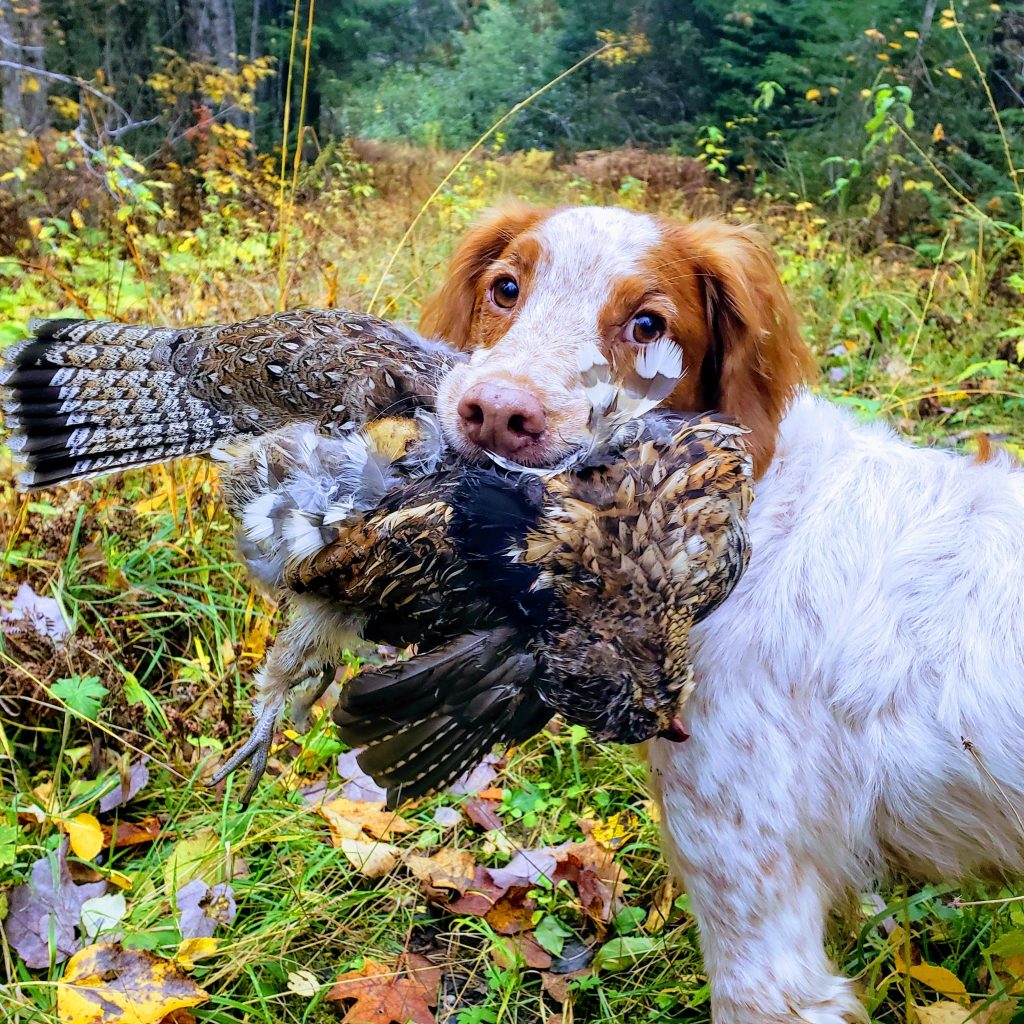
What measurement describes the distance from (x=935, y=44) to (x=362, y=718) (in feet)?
30.0

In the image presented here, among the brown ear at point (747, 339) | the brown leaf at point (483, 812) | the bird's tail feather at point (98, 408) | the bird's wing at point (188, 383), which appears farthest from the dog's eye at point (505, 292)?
the brown leaf at point (483, 812)

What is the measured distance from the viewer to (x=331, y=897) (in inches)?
90.2

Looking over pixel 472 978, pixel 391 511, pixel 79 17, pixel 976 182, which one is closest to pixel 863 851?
pixel 472 978

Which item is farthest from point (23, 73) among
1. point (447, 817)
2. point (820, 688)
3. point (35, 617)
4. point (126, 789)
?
point (820, 688)

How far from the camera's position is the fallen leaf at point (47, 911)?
2029 millimetres

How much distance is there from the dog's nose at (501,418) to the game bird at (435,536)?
0.23 ft

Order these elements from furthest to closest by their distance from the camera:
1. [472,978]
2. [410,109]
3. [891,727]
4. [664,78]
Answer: [664,78] < [410,109] < [472,978] < [891,727]

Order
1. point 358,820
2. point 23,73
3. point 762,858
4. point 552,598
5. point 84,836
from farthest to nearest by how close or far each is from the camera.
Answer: point 23,73 < point 358,820 < point 84,836 < point 762,858 < point 552,598

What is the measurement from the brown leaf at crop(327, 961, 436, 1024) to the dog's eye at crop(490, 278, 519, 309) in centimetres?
158

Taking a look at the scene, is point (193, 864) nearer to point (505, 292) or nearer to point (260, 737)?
point (260, 737)

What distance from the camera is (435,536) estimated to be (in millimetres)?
1451

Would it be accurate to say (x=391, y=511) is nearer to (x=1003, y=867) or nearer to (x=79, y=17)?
(x=1003, y=867)

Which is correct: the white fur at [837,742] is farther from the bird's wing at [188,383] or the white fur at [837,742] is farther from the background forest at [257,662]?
the bird's wing at [188,383]

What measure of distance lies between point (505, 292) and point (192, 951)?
1.65m
